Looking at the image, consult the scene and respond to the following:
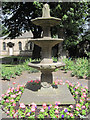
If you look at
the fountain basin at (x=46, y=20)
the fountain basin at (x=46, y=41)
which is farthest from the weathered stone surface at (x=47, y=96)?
the fountain basin at (x=46, y=20)

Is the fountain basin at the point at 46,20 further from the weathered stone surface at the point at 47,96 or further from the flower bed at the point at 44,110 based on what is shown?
the flower bed at the point at 44,110

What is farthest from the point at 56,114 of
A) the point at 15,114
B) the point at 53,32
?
the point at 53,32

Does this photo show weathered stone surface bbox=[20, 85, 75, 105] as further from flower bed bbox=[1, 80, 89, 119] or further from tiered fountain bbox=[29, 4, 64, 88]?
tiered fountain bbox=[29, 4, 64, 88]

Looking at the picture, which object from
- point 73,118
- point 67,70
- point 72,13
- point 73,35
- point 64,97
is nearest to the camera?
point 73,118

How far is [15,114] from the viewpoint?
13.4 feet

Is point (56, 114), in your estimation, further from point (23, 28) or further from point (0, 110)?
point (23, 28)

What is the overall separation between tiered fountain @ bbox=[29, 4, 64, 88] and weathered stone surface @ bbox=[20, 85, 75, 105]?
0.99ft

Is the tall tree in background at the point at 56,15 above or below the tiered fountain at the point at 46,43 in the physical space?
above

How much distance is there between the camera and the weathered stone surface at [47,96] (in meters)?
4.61

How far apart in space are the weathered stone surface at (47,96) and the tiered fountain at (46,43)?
303mm

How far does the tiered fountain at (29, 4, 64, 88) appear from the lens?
15.3ft

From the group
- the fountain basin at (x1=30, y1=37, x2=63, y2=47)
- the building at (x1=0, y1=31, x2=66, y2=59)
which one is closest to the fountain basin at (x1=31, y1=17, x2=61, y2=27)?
the fountain basin at (x1=30, y1=37, x2=63, y2=47)

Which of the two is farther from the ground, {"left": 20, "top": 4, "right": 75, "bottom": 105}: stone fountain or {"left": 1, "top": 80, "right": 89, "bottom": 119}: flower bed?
Answer: {"left": 20, "top": 4, "right": 75, "bottom": 105}: stone fountain

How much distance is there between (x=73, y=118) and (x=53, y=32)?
511 inches
